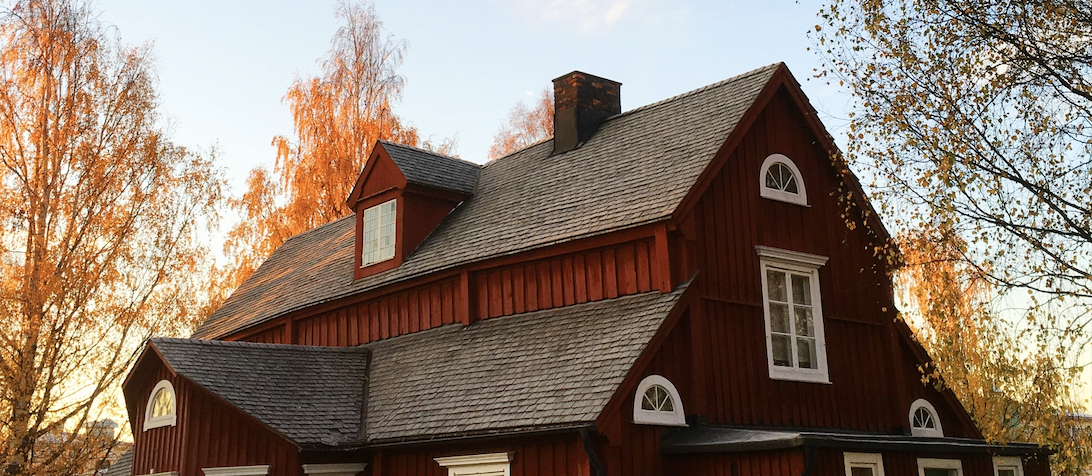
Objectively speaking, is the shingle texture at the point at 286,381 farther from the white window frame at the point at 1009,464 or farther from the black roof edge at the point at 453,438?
the white window frame at the point at 1009,464

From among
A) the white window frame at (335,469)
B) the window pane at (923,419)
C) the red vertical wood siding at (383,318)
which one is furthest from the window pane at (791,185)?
the white window frame at (335,469)

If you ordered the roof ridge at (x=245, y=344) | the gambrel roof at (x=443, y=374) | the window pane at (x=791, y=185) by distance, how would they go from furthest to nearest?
the roof ridge at (x=245, y=344) → the window pane at (x=791, y=185) → the gambrel roof at (x=443, y=374)

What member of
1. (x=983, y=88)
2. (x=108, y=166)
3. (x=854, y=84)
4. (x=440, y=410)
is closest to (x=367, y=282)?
(x=440, y=410)

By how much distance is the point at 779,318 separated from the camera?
14.4 metres

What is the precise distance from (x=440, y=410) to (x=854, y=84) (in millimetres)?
7169

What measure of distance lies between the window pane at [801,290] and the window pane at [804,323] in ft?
0.49

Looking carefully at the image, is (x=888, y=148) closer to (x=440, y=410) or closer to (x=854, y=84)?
(x=854, y=84)

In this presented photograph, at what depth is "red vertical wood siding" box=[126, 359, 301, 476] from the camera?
14555 mm

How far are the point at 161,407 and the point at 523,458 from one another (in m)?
6.78

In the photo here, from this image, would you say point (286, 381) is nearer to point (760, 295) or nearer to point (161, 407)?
point (161, 407)

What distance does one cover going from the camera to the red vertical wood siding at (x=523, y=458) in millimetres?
12078

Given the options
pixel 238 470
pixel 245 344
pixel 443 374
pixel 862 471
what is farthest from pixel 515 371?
pixel 245 344

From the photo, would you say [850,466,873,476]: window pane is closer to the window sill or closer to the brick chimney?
the window sill

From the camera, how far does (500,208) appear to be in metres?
17.3
